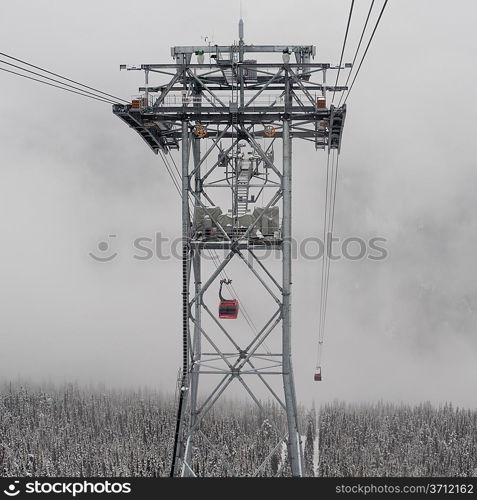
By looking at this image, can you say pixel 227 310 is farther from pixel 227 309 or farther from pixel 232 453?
pixel 232 453

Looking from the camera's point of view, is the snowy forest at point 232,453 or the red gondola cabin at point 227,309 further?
the snowy forest at point 232,453

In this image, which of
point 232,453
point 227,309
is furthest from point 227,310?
point 232,453

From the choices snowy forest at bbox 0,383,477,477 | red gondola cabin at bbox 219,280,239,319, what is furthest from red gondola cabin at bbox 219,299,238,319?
snowy forest at bbox 0,383,477,477

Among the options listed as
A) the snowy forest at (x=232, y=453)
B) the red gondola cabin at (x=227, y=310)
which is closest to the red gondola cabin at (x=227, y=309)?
the red gondola cabin at (x=227, y=310)

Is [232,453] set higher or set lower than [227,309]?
lower

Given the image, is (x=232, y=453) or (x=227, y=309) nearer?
(x=227, y=309)

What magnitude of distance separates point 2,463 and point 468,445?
6287 inches

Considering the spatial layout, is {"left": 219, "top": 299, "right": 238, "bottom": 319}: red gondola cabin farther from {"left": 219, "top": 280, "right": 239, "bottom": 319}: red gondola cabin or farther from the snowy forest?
the snowy forest

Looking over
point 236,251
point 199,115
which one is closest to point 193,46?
point 199,115

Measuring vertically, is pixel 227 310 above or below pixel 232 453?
above

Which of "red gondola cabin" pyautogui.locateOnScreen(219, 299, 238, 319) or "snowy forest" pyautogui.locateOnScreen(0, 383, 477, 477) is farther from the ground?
"red gondola cabin" pyautogui.locateOnScreen(219, 299, 238, 319)

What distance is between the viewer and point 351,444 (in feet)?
595

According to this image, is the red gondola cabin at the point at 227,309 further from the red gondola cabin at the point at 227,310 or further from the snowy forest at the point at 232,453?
the snowy forest at the point at 232,453

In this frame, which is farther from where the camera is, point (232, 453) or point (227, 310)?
point (232, 453)
